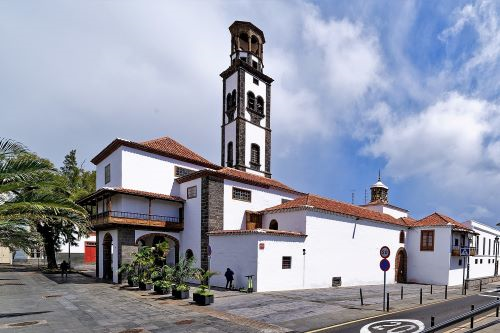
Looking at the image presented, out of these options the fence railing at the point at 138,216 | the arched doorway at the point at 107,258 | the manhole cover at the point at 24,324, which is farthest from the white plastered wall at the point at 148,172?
the manhole cover at the point at 24,324

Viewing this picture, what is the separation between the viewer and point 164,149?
29188mm

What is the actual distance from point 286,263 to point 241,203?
728cm

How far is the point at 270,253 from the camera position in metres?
21.9

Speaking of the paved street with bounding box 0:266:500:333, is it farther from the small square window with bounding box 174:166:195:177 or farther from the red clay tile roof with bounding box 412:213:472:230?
the red clay tile roof with bounding box 412:213:472:230

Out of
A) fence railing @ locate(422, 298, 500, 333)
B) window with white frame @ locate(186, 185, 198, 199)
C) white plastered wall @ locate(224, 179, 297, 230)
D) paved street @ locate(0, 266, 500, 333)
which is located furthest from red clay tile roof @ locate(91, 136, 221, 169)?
fence railing @ locate(422, 298, 500, 333)

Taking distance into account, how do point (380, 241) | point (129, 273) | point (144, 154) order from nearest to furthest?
1. point (129, 273)
2. point (144, 154)
3. point (380, 241)

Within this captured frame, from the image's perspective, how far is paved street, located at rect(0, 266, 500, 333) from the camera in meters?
11.8

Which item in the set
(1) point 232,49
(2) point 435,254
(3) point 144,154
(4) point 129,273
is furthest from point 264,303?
(1) point 232,49

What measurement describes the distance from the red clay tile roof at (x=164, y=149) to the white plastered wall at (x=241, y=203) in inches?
205

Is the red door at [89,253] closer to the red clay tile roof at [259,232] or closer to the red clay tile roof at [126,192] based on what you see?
the red clay tile roof at [126,192]

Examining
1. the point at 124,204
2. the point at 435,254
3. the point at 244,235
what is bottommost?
the point at 435,254

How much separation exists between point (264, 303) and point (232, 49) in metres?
29.5

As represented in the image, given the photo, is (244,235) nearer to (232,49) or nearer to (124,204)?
(124,204)

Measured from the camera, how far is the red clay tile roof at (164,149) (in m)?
27.0
